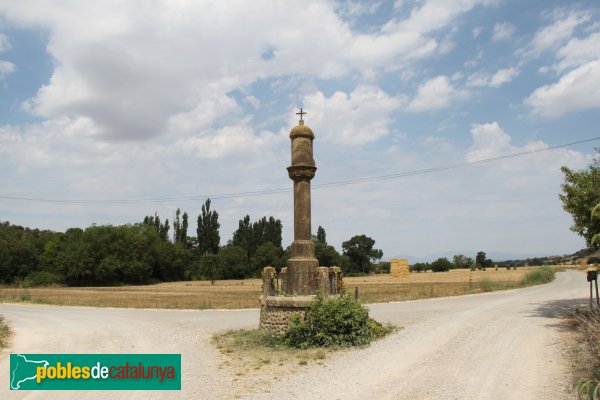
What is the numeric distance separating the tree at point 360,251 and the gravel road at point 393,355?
79328mm

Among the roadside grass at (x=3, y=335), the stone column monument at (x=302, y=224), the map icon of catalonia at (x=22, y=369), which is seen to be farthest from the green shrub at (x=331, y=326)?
the roadside grass at (x=3, y=335)

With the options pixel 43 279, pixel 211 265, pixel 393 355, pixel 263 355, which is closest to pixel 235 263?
pixel 211 265

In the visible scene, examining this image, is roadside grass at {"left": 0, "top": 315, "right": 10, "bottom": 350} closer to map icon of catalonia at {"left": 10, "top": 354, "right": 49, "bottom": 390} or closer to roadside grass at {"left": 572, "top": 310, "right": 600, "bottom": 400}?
map icon of catalonia at {"left": 10, "top": 354, "right": 49, "bottom": 390}

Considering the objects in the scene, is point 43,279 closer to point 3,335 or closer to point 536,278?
point 3,335

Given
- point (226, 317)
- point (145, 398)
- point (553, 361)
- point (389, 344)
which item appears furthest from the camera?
point (226, 317)

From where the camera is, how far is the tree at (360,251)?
9831 cm

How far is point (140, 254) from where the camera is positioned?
6581 cm

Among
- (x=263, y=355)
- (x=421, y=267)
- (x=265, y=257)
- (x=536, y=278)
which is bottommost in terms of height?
(x=263, y=355)

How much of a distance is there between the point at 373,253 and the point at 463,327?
86.3 m

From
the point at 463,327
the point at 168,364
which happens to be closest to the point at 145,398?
the point at 168,364

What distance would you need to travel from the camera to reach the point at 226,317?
65.8ft

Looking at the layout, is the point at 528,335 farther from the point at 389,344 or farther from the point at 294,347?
the point at 294,347

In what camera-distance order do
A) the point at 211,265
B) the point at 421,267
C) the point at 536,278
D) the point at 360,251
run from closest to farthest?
the point at 536,278 < the point at 211,265 < the point at 360,251 < the point at 421,267

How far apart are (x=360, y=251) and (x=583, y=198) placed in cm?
8419
